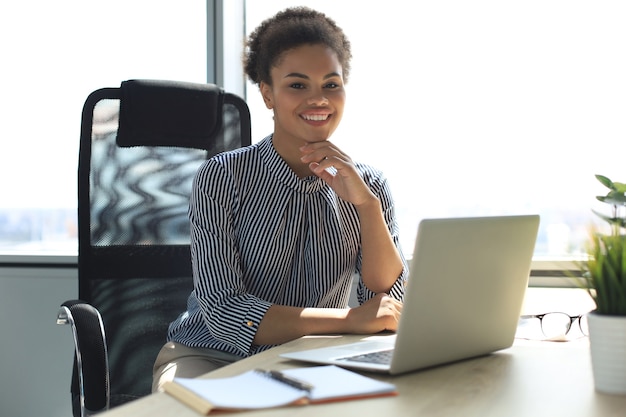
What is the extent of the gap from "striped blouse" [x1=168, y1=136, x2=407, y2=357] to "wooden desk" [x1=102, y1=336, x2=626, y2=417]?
497 mm

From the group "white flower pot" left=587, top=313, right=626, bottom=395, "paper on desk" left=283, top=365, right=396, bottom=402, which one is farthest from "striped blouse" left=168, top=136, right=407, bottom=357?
"white flower pot" left=587, top=313, right=626, bottom=395

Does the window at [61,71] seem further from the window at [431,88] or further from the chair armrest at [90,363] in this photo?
the chair armrest at [90,363]

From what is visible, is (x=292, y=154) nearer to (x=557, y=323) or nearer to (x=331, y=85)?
(x=331, y=85)

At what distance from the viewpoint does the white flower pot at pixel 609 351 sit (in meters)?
1.08

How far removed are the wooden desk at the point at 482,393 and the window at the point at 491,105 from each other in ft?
4.42

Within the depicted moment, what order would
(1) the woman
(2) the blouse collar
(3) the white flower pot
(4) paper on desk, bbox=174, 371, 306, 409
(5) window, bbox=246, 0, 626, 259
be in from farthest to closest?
(5) window, bbox=246, 0, 626, 259 → (2) the blouse collar → (1) the woman → (3) the white flower pot → (4) paper on desk, bbox=174, 371, 306, 409

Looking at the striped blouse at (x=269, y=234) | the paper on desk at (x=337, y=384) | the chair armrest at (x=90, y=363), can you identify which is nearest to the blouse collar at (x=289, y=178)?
the striped blouse at (x=269, y=234)

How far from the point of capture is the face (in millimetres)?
1921

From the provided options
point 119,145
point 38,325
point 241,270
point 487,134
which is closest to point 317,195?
point 241,270

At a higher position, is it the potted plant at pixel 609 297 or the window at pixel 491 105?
the window at pixel 491 105

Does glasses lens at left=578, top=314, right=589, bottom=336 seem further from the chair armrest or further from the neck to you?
the chair armrest

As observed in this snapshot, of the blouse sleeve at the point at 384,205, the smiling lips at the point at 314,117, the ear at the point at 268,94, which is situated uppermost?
the ear at the point at 268,94

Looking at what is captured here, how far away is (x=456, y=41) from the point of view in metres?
2.76

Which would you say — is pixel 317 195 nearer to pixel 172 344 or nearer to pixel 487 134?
pixel 172 344
